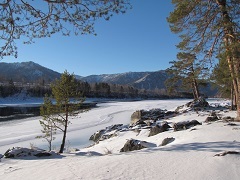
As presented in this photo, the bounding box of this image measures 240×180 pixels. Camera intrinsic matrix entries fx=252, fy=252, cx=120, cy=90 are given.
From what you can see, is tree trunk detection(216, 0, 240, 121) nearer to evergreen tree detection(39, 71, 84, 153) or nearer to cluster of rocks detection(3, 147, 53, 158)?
cluster of rocks detection(3, 147, 53, 158)

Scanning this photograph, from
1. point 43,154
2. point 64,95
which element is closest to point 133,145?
point 43,154

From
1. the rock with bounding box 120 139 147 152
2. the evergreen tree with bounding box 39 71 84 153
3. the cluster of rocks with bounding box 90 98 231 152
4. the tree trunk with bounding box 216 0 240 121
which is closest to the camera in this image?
the tree trunk with bounding box 216 0 240 121

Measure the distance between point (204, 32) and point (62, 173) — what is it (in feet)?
31.9

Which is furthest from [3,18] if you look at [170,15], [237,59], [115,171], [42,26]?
[237,59]

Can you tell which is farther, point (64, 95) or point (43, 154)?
point (64, 95)

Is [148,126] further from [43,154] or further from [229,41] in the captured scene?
[43,154]

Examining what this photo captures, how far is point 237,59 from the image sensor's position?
11141mm

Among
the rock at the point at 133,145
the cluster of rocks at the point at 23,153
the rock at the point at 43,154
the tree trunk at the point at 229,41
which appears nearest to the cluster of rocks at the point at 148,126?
the rock at the point at 133,145

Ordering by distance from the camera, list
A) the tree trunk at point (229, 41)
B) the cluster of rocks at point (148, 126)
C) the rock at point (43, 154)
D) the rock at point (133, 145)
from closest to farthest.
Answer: the rock at point (43, 154) < the tree trunk at point (229, 41) < the rock at point (133, 145) < the cluster of rocks at point (148, 126)

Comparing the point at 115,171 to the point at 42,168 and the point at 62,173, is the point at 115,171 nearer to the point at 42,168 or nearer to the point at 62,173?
the point at 62,173

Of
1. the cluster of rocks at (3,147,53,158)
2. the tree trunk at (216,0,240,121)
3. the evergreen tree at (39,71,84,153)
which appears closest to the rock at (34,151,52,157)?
the cluster of rocks at (3,147,53,158)

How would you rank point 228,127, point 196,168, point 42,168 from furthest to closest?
point 228,127, point 42,168, point 196,168

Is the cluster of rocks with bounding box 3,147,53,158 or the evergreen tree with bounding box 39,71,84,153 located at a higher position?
the evergreen tree with bounding box 39,71,84,153

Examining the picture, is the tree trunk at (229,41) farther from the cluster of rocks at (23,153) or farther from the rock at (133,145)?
the cluster of rocks at (23,153)
